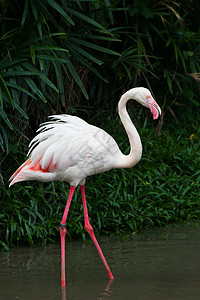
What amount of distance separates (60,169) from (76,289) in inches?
40.1

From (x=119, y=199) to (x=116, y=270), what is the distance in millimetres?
1562

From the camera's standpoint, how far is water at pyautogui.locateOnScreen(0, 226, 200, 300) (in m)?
3.84

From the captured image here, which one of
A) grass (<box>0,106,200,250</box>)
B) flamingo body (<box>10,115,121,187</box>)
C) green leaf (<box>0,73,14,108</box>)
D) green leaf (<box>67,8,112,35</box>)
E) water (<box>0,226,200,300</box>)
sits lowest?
water (<box>0,226,200,300</box>)

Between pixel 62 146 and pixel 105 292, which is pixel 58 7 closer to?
pixel 62 146

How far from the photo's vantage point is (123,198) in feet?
19.8

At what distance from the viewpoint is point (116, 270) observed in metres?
4.49

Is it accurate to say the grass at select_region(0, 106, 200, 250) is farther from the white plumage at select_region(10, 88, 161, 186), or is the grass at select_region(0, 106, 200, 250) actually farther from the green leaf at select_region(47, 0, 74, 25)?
the green leaf at select_region(47, 0, 74, 25)

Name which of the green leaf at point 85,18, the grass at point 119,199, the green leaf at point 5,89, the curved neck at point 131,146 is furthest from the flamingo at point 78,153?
the green leaf at point 85,18

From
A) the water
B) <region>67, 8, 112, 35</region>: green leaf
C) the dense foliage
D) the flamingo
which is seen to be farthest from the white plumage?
<region>67, 8, 112, 35</region>: green leaf

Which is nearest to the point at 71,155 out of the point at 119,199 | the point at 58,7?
the point at 119,199

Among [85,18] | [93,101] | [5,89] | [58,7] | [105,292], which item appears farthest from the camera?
[93,101]

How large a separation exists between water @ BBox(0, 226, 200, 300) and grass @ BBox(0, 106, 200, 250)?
214 mm

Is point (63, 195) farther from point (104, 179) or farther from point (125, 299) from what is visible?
point (125, 299)

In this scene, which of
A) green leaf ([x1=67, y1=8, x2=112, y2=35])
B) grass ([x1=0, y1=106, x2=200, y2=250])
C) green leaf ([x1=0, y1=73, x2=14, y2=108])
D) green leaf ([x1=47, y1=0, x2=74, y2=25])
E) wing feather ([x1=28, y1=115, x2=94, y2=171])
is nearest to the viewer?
wing feather ([x1=28, y1=115, x2=94, y2=171])
